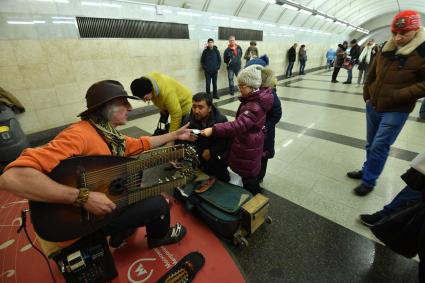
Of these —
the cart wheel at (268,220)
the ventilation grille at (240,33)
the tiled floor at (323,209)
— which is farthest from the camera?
the ventilation grille at (240,33)

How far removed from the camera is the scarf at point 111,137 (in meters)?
1.36

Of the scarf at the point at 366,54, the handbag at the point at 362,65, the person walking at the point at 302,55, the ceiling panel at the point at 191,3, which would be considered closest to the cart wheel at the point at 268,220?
the ceiling panel at the point at 191,3

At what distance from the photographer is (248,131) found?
79.5 inches

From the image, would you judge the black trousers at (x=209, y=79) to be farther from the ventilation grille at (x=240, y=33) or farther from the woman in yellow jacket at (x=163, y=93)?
the woman in yellow jacket at (x=163, y=93)

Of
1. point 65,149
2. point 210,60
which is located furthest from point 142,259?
point 210,60

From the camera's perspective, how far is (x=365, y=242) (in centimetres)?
184

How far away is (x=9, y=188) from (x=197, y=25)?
6.98 meters

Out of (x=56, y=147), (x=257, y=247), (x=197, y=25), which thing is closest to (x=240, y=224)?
(x=257, y=247)

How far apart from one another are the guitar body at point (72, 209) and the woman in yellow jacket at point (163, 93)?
1.16 metres

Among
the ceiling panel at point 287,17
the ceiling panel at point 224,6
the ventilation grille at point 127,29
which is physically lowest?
the ventilation grille at point 127,29

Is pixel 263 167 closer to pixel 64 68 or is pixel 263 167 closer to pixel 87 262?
pixel 87 262

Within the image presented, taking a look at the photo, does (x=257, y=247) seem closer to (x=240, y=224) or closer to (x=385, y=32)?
(x=240, y=224)

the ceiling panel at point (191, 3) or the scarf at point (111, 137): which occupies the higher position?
the ceiling panel at point (191, 3)

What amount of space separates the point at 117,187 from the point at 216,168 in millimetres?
1286
